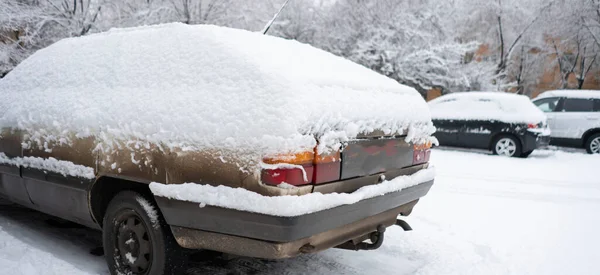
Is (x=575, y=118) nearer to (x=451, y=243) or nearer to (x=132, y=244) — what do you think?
(x=451, y=243)

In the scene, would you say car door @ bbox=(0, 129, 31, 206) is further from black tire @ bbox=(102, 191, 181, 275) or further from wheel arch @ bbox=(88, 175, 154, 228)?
black tire @ bbox=(102, 191, 181, 275)

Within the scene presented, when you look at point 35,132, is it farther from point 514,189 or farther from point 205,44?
point 514,189

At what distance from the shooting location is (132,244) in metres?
2.83

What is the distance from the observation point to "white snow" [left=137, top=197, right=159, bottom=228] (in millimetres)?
2662

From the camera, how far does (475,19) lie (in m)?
24.4

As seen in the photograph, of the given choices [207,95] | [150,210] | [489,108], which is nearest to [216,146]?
[207,95]

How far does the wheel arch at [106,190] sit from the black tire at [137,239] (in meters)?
0.05

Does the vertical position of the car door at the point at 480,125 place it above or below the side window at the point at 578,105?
below

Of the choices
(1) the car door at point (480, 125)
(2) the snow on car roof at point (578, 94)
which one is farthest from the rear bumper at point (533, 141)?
(2) the snow on car roof at point (578, 94)

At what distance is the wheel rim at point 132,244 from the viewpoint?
2775 mm

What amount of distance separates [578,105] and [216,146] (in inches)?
463

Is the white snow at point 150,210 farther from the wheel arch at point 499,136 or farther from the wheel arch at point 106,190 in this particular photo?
the wheel arch at point 499,136

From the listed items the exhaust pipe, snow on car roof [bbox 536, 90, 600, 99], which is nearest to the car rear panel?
the exhaust pipe

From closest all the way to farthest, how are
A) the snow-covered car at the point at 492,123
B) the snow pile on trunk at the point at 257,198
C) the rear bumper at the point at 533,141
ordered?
the snow pile on trunk at the point at 257,198
the rear bumper at the point at 533,141
the snow-covered car at the point at 492,123
